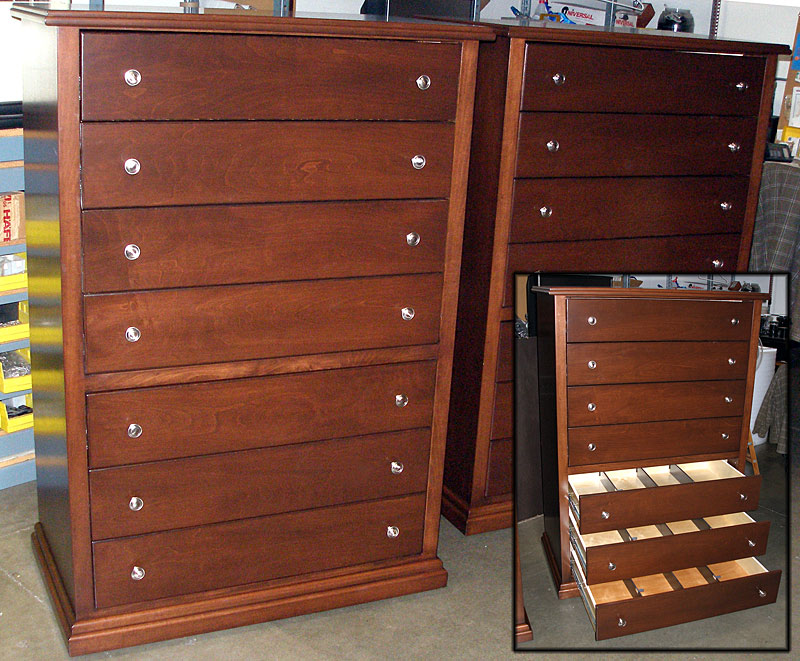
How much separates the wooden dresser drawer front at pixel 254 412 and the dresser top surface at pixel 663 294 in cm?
49

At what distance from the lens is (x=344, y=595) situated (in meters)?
2.12

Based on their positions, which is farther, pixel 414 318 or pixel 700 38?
pixel 700 38

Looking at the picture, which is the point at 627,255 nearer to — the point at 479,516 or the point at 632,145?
→ the point at 632,145

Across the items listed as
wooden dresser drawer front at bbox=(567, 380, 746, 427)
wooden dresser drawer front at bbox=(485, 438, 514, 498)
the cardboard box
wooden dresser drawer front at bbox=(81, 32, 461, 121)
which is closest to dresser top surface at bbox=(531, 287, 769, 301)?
wooden dresser drawer front at bbox=(567, 380, 746, 427)

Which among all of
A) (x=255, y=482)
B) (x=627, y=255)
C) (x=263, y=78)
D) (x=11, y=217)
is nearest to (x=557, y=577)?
(x=255, y=482)

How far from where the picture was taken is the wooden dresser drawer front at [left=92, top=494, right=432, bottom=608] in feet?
6.21

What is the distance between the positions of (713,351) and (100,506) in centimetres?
127

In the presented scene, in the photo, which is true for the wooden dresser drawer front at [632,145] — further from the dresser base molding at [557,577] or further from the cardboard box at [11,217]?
the cardboard box at [11,217]

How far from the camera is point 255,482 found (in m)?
1.96

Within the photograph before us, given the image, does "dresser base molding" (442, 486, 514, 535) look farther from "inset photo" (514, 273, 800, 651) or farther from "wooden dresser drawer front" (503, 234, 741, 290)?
"inset photo" (514, 273, 800, 651)

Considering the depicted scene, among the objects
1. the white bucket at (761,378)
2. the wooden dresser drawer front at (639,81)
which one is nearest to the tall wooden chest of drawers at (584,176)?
the wooden dresser drawer front at (639,81)

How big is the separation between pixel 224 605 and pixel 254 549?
5.7 inches

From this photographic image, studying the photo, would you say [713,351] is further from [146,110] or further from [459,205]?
[146,110]

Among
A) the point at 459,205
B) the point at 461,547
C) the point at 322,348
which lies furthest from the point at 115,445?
the point at 461,547
